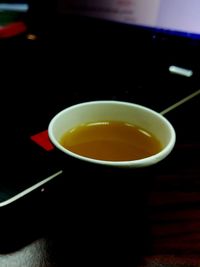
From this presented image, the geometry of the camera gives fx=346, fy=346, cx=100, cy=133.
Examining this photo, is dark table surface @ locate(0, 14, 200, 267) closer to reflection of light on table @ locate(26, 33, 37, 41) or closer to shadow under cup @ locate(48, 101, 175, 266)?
shadow under cup @ locate(48, 101, 175, 266)

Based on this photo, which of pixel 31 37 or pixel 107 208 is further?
pixel 31 37

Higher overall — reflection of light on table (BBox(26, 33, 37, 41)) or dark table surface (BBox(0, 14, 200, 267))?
reflection of light on table (BBox(26, 33, 37, 41))

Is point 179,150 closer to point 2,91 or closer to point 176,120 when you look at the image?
point 176,120

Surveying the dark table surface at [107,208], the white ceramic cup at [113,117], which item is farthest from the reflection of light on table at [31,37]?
the white ceramic cup at [113,117]

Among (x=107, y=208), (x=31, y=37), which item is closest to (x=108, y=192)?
(x=107, y=208)

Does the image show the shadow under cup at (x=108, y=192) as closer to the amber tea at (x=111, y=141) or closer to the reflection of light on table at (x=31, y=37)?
the amber tea at (x=111, y=141)

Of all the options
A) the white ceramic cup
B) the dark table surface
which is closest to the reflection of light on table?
the dark table surface

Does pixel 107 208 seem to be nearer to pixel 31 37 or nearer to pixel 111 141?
pixel 111 141
